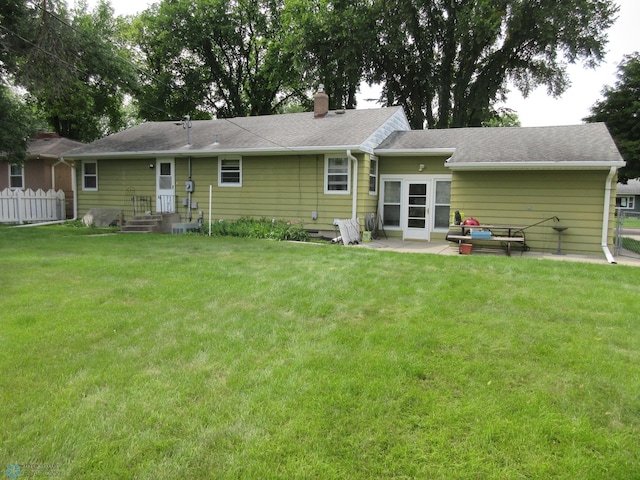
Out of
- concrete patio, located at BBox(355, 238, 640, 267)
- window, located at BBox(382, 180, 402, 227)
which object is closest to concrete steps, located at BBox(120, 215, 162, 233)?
concrete patio, located at BBox(355, 238, 640, 267)

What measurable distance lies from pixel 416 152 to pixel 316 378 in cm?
1028

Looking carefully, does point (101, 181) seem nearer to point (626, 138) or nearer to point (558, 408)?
point (558, 408)

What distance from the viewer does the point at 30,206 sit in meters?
16.1

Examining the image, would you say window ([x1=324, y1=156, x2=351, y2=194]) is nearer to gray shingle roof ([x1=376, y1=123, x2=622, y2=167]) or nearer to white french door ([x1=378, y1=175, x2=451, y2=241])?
gray shingle roof ([x1=376, y1=123, x2=622, y2=167])

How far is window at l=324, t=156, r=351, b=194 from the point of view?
12.2 meters

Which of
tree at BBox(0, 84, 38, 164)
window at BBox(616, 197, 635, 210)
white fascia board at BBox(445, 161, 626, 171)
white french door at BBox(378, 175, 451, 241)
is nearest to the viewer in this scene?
white fascia board at BBox(445, 161, 626, 171)

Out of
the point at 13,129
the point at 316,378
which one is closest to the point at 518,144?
the point at 316,378

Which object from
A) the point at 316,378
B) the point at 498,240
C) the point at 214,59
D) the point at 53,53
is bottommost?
the point at 316,378

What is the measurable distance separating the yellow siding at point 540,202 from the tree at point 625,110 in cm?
1584

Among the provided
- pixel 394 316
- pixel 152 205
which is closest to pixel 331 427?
pixel 394 316

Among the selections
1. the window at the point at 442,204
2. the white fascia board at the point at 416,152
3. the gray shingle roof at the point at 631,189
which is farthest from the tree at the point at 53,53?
the gray shingle roof at the point at 631,189

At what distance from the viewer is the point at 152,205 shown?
14.9 meters

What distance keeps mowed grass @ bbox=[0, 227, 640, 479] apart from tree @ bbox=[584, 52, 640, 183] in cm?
2127

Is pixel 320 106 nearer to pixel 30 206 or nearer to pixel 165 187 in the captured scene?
pixel 165 187
